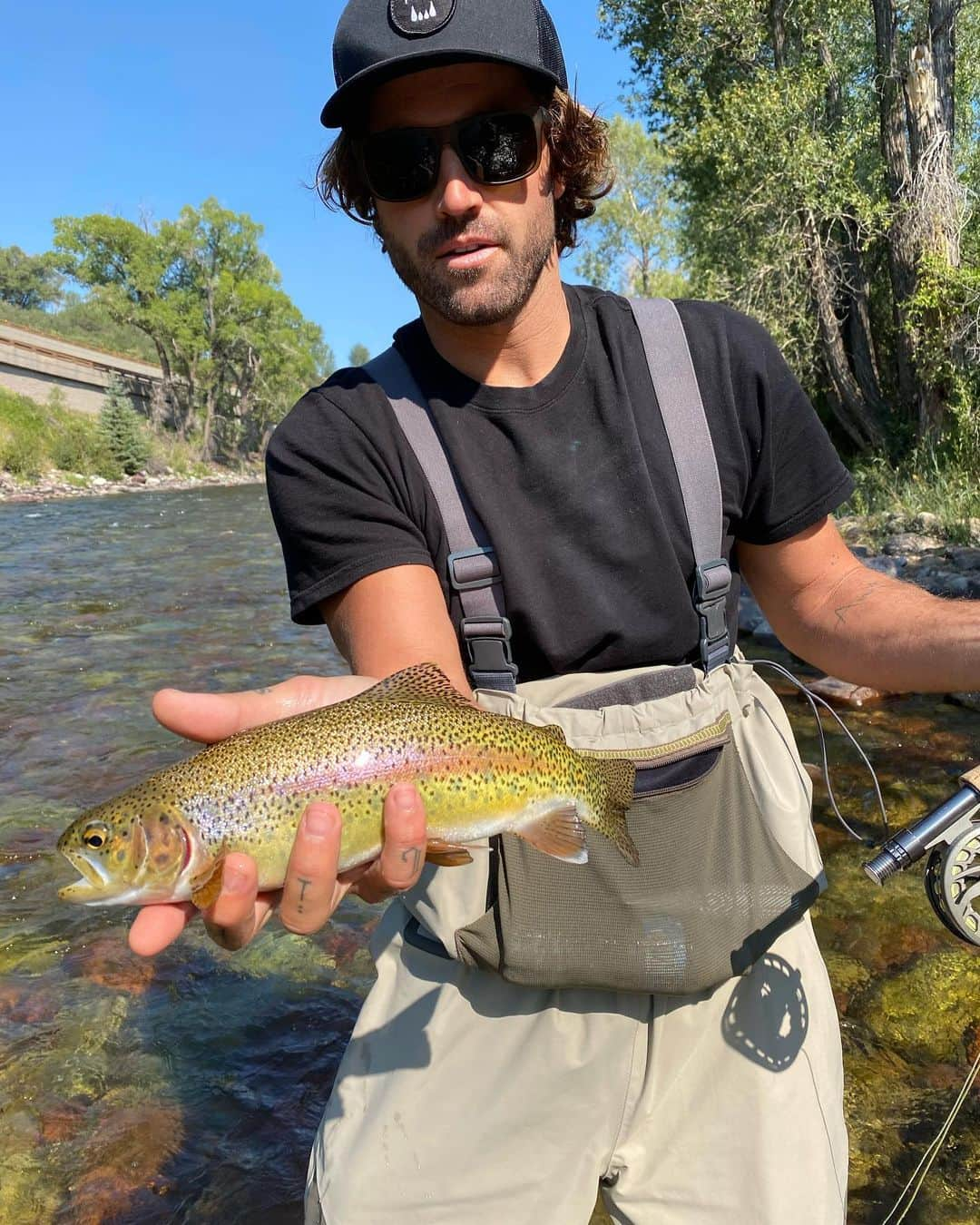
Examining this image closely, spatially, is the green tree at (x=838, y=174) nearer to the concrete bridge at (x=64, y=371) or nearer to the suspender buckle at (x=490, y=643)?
the suspender buckle at (x=490, y=643)

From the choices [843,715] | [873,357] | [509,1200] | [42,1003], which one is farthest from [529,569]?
[873,357]

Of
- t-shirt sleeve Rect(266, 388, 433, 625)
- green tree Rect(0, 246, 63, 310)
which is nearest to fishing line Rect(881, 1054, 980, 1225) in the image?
t-shirt sleeve Rect(266, 388, 433, 625)

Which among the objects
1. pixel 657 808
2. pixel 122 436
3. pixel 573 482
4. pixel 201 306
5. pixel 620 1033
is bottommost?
pixel 620 1033

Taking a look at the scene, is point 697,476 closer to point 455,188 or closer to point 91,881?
point 455,188

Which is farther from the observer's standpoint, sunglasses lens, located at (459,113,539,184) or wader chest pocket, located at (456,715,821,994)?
sunglasses lens, located at (459,113,539,184)

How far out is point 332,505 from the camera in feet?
8.49

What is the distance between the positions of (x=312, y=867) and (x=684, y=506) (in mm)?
1369

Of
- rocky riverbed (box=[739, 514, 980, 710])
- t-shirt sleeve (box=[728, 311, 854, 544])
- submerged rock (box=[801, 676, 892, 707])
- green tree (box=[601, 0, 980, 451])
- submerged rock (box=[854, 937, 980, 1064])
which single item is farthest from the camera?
green tree (box=[601, 0, 980, 451])

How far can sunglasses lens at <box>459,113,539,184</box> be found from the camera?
2660mm

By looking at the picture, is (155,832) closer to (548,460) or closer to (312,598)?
(312,598)

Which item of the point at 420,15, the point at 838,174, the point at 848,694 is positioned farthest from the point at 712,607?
the point at 838,174

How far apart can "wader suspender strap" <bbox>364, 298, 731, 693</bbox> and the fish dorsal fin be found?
21 cm

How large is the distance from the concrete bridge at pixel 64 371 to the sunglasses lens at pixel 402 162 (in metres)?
48.7

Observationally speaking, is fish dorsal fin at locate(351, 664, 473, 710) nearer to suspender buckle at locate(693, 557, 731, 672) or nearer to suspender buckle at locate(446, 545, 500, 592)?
suspender buckle at locate(446, 545, 500, 592)
